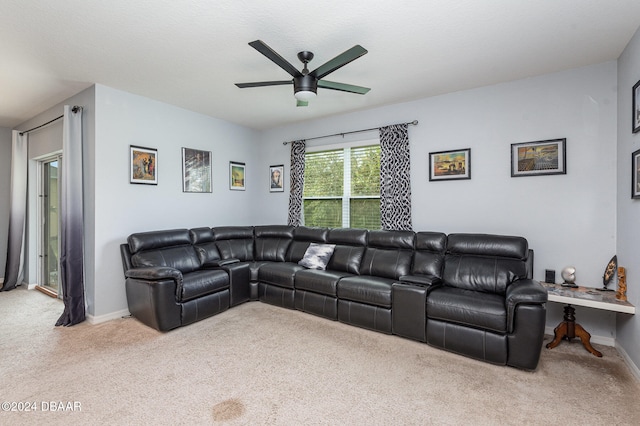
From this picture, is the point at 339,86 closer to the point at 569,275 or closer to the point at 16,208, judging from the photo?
the point at 569,275

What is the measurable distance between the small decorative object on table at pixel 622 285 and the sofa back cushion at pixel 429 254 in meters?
1.49

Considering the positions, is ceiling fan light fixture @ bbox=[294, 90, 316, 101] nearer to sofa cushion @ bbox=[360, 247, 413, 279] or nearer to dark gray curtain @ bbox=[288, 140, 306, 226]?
sofa cushion @ bbox=[360, 247, 413, 279]

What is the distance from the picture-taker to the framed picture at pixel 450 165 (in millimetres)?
3809

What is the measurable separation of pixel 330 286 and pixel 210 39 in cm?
282

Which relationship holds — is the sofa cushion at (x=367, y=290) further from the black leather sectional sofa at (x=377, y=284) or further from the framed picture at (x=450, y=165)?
the framed picture at (x=450, y=165)

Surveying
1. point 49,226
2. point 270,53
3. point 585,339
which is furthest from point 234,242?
point 585,339

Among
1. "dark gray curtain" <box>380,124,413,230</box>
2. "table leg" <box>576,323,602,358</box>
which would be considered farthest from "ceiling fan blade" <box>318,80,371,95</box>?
"table leg" <box>576,323,602,358</box>

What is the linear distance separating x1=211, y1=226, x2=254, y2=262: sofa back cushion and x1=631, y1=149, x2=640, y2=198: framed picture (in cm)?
456

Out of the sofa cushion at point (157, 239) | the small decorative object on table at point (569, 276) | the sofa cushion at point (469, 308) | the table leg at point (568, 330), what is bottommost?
the table leg at point (568, 330)

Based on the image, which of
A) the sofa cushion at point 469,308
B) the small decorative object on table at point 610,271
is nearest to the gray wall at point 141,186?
the sofa cushion at point 469,308

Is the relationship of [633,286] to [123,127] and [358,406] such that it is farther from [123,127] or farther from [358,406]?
[123,127]

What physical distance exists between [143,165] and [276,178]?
7.30ft

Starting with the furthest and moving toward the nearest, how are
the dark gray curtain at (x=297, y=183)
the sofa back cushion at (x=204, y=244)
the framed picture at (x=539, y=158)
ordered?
the dark gray curtain at (x=297, y=183) < the sofa back cushion at (x=204, y=244) < the framed picture at (x=539, y=158)

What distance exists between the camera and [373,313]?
3.33m
